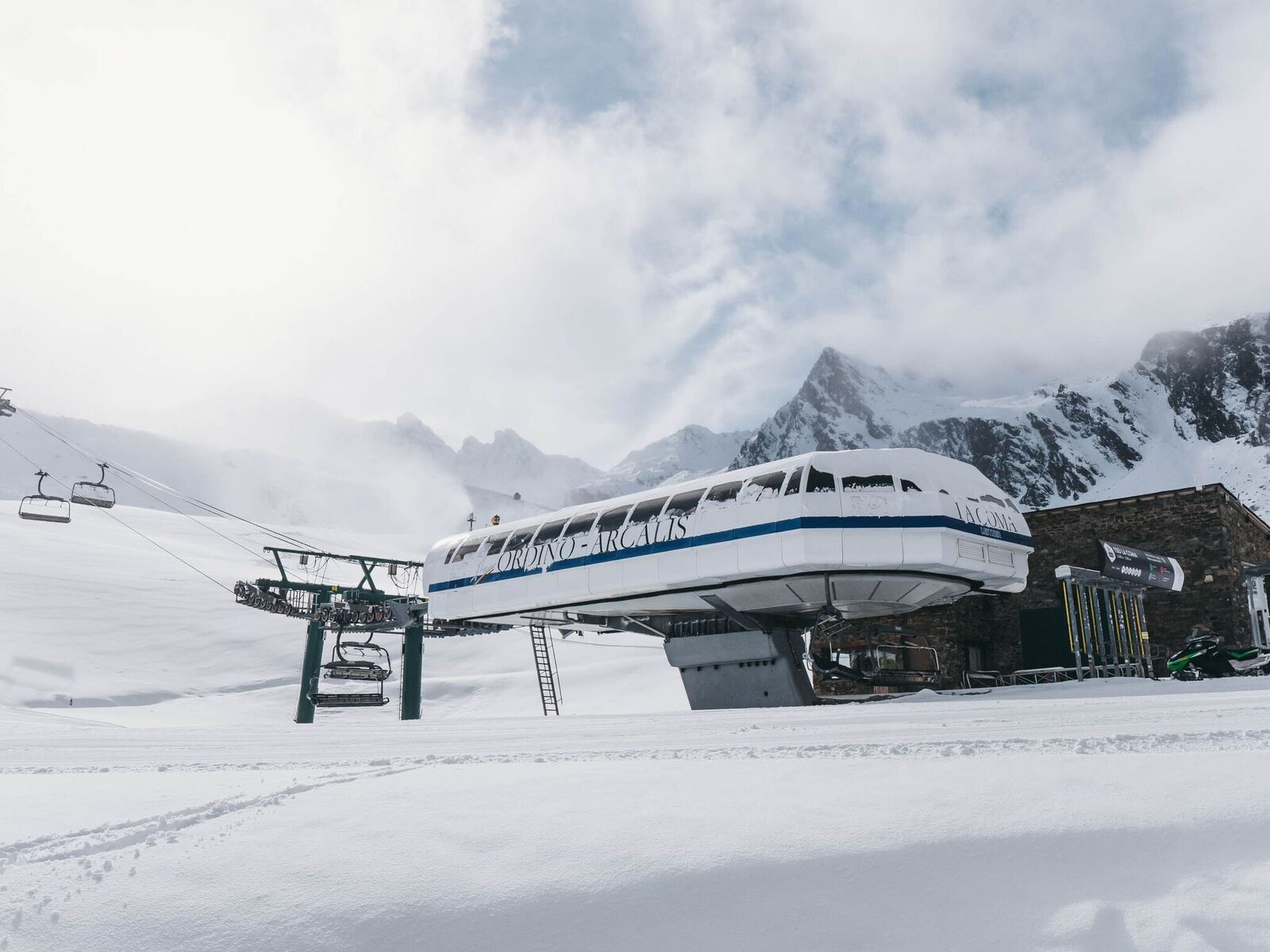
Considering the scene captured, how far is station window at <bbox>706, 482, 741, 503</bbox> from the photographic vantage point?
21.5m

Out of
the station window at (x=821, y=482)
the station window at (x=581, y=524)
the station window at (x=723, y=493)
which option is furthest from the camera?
the station window at (x=581, y=524)

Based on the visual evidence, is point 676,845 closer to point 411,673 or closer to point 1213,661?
point 1213,661

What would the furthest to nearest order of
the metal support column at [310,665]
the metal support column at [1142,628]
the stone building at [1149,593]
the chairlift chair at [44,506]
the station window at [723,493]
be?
the metal support column at [310,665] < the stone building at [1149,593] < the metal support column at [1142,628] < the chairlift chair at [44,506] < the station window at [723,493]

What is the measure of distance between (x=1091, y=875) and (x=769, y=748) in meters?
3.60

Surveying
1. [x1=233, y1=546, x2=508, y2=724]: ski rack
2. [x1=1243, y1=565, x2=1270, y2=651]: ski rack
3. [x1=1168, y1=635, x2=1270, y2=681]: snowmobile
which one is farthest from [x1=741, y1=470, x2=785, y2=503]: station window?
[x1=1243, y1=565, x2=1270, y2=651]: ski rack

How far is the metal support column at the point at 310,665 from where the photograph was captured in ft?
117

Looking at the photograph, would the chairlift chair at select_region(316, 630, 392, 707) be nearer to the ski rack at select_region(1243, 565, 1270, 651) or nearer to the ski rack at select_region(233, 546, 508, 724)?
the ski rack at select_region(233, 546, 508, 724)

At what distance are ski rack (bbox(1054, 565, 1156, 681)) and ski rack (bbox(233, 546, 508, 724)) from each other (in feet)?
55.1

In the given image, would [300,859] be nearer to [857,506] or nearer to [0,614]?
[857,506]

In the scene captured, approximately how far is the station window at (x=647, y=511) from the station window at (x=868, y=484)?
469 centimetres

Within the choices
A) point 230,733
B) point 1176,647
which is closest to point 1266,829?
point 230,733

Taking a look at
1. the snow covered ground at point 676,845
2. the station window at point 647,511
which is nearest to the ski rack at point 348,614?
the station window at point 647,511

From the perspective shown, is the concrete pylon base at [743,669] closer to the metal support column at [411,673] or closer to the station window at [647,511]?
the station window at [647,511]

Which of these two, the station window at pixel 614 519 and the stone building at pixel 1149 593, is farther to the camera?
the stone building at pixel 1149 593
